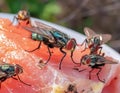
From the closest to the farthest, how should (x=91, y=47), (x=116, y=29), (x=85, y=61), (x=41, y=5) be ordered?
(x=85, y=61), (x=91, y=47), (x=41, y=5), (x=116, y=29)

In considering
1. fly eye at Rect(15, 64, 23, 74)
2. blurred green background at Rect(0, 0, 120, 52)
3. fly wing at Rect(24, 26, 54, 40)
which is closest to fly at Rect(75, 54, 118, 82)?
fly wing at Rect(24, 26, 54, 40)

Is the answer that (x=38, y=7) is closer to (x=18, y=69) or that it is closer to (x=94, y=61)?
(x=94, y=61)

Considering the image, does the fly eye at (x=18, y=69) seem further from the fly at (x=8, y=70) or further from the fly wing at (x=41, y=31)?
the fly wing at (x=41, y=31)

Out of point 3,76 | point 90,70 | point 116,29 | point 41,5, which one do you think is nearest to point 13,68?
point 3,76

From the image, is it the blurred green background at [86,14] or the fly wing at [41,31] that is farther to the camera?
the blurred green background at [86,14]

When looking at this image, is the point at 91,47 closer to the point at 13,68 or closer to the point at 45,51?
the point at 45,51

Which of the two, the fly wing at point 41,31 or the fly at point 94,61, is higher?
the fly wing at point 41,31

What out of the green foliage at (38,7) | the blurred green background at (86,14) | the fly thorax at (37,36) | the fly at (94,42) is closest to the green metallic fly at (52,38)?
the fly thorax at (37,36)

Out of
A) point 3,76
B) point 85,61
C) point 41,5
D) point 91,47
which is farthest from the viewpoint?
point 41,5

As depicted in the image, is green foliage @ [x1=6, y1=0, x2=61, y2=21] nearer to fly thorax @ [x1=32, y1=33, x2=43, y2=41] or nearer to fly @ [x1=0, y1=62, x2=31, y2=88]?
fly thorax @ [x1=32, y1=33, x2=43, y2=41]
